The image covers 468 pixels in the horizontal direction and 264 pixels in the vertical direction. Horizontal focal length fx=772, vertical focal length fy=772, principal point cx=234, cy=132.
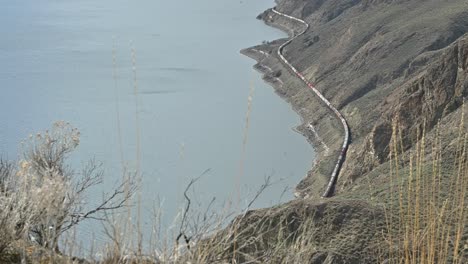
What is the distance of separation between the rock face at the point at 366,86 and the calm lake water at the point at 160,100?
1294 mm

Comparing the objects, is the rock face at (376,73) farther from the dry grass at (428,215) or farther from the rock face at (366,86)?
the dry grass at (428,215)

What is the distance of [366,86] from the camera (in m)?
36.3

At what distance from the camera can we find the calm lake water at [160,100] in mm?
26062

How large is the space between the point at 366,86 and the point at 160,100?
980cm

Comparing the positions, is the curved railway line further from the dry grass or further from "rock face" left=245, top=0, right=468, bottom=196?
the dry grass

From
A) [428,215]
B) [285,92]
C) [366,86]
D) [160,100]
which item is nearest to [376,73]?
[366,86]

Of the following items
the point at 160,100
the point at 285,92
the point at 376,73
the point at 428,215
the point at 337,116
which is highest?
the point at 160,100

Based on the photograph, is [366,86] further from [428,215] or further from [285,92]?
[428,215]

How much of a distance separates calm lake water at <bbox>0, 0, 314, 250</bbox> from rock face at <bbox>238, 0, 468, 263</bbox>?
Answer: 1.29 meters

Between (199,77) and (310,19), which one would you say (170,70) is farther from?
(310,19)

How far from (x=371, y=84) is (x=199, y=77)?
35.7ft

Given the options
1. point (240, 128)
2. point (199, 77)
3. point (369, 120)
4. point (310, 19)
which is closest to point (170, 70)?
point (199, 77)

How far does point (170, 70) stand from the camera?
4459cm

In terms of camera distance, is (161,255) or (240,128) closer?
(161,255)
